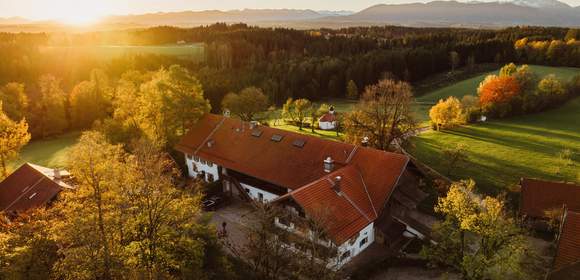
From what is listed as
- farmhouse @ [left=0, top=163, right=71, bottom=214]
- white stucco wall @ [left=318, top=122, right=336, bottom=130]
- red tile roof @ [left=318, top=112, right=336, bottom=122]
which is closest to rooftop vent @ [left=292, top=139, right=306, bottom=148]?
farmhouse @ [left=0, top=163, right=71, bottom=214]

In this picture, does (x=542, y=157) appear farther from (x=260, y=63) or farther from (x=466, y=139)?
(x=260, y=63)

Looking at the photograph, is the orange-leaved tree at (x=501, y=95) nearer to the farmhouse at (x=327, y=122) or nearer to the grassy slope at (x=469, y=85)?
the farmhouse at (x=327, y=122)

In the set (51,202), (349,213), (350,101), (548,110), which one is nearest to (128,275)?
(349,213)

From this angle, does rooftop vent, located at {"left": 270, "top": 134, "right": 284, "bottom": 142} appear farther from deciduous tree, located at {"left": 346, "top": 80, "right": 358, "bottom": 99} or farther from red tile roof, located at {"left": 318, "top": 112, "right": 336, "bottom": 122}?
deciduous tree, located at {"left": 346, "top": 80, "right": 358, "bottom": 99}

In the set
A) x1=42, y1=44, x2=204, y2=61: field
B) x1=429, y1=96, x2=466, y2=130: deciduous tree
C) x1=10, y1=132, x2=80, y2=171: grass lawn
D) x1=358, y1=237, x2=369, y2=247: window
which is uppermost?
x1=42, y1=44, x2=204, y2=61: field

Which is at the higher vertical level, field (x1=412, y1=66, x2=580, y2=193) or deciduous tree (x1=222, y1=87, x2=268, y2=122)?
deciduous tree (x1=222, y1=87, x2=268, y2=122)

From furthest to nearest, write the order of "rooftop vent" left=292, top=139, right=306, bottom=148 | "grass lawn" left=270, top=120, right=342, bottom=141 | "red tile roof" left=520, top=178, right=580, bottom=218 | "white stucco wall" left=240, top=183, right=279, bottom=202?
"grass lawn" left=270, top=120, right=342, bottom=141
"rooftop vent" left=292, top=139, right=306, bottom=148
"white stucco wall" left=240, top=183, right=279, bottom=202
"red tile roof" left=520, top=178, right=580, bottom=218

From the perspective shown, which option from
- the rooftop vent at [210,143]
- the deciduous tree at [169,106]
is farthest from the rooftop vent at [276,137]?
the deciduous tree at [169,106]
